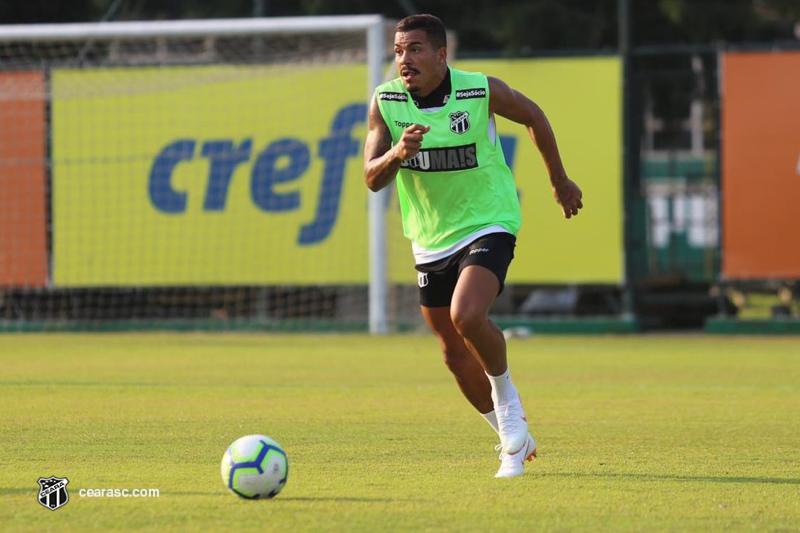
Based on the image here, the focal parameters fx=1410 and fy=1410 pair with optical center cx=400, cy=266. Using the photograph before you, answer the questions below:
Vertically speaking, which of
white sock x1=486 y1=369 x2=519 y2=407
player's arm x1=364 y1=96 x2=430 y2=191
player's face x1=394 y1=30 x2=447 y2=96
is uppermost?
player's face x1=394 y1=30 x2=447 y2=96

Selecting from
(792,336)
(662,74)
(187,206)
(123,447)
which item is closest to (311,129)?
(187,206)

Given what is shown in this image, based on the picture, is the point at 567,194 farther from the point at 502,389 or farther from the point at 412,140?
the point at 412,140

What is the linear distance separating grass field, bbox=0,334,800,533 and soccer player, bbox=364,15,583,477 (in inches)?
20.6

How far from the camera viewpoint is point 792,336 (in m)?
17.8

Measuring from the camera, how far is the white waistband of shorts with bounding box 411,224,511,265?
7203 mm

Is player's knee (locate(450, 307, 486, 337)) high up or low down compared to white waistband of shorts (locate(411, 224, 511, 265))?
down

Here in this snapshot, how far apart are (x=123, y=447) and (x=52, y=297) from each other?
11.8m

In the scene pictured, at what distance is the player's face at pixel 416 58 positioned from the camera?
7.08 m

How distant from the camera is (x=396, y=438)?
8.35 meters

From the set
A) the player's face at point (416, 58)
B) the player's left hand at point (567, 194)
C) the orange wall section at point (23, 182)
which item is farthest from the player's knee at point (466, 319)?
the orange wall section at point (23, 182)

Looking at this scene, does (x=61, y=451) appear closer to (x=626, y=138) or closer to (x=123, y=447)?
(x=123, y=447)

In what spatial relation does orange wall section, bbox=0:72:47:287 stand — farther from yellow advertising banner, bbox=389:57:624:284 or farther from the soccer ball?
the soccer ball

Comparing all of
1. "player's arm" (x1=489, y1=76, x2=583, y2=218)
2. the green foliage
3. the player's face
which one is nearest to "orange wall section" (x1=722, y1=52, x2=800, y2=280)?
the green foliage

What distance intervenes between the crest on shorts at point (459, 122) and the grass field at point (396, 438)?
1722 millimetres
